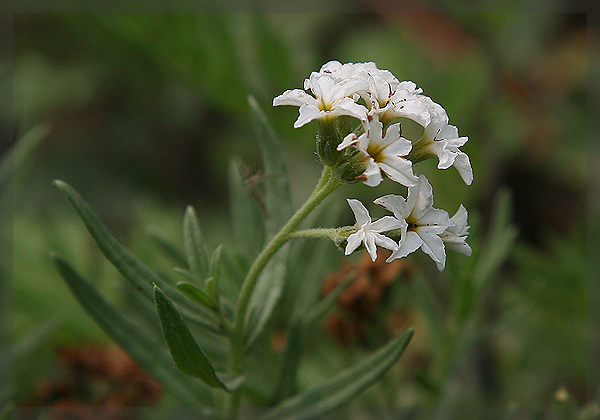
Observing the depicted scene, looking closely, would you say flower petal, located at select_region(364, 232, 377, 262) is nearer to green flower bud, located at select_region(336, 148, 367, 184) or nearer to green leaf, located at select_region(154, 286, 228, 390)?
green flower bud, located at select_region(336, 148, 367, 184)

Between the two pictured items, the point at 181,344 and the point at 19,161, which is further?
the point at 19,161

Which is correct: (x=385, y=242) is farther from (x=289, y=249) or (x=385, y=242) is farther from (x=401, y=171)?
(x=289, y=249)

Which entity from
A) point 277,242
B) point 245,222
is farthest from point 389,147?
point 245,222

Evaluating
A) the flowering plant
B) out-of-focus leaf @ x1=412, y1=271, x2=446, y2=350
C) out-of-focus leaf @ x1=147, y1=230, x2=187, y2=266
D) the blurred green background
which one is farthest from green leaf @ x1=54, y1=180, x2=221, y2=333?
out-of-focus leaf @ x1=412, y1=271, x2=446, y2=350

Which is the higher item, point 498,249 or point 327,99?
point 327,99

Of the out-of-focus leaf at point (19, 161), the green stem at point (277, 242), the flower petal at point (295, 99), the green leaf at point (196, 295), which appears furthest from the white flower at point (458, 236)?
the out-of-focus leaf at point (19, 161)

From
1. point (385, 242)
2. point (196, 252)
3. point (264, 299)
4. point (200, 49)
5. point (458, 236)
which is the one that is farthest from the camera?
point (200, 49)

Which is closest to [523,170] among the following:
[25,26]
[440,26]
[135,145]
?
[440,26]
